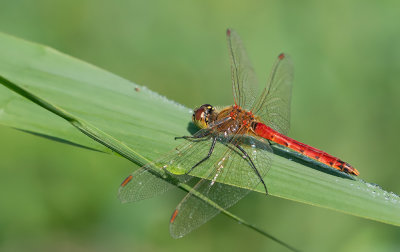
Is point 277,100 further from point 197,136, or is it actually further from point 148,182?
point 148,182

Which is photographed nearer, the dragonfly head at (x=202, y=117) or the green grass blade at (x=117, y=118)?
the green grass blade at (x=117, y=118)

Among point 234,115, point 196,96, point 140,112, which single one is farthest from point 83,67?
point 196,96

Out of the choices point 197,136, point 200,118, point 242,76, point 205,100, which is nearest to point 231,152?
point 197,136

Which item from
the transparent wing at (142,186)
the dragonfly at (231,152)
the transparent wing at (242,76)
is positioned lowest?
the transparent wing at (142,186)

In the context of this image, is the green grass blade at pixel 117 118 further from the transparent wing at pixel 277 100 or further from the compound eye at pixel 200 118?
the transparent wing at pixel 277 100

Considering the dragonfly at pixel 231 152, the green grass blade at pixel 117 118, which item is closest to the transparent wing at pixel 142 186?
the dragonfly at pixel 231 152

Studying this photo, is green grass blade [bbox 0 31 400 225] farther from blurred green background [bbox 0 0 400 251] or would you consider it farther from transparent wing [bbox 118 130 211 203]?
blurred green background [bbox 0 0 400 251]

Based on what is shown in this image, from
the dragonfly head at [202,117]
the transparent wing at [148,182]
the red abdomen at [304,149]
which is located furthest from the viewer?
the dragonfly head at [202,117]

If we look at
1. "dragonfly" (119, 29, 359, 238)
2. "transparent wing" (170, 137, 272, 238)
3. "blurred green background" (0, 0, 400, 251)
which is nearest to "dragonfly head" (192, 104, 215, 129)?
"dragonfly" (119, 29, 359, 238)
